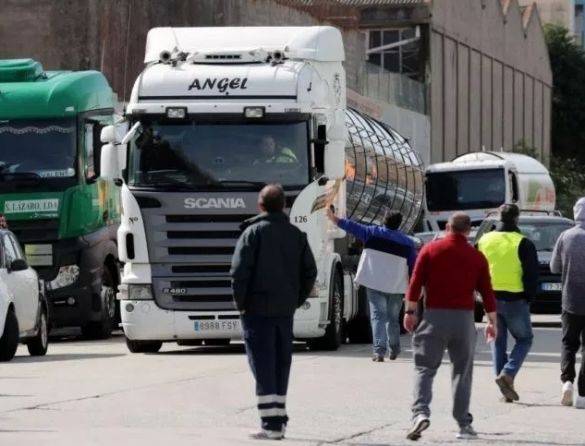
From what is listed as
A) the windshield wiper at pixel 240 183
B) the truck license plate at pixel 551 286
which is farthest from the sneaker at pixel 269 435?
the truck license plate at pixel 551 286

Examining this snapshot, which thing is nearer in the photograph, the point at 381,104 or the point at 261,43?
the point at 261,43

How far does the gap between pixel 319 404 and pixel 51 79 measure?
43.9 feet

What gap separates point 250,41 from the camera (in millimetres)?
23750

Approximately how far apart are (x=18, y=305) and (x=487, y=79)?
63.2 metres

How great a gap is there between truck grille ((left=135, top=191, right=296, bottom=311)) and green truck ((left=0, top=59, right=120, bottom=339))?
16.2ft

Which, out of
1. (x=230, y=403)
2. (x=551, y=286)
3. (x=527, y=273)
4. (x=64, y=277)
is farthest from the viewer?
(x=551, y=286)

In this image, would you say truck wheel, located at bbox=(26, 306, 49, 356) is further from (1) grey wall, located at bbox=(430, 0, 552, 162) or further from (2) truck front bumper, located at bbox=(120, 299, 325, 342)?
(1) grey wall, located at bbox=(430, 0, 552, 162)

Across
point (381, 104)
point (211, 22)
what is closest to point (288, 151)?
point (211, 22)

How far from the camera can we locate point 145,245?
2256 cm

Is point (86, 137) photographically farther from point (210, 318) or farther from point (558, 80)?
point (558, 80)

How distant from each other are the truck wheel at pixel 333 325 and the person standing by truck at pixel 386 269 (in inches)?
42.4

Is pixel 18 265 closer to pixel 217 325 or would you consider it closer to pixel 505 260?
pixel 217 325

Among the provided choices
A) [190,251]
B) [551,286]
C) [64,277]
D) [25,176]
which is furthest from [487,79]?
[190,251]

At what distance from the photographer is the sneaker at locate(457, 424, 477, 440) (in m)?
13.4
